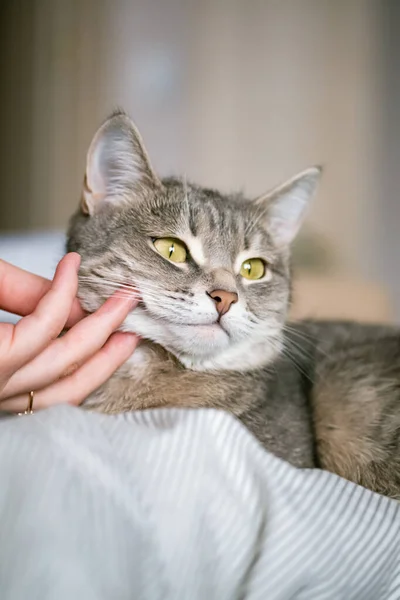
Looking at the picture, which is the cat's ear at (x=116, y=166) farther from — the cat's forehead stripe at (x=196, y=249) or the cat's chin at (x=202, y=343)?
the cat's chin at (x=202, y=343)

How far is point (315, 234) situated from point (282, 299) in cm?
126

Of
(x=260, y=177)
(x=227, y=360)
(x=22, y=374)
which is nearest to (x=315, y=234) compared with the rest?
(x=260, y=177)

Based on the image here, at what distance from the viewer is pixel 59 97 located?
8.31 feet

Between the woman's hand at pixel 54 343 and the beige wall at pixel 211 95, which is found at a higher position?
the beige wall at pixel 211 95

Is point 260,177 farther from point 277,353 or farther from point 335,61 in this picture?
point 277,353

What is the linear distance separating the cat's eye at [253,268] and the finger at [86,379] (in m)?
0.29

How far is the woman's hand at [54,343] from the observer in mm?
702

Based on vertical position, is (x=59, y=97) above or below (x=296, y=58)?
below

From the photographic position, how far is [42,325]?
0.72m

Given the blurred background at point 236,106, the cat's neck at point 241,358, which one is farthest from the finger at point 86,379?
the blurred background at point 236,106

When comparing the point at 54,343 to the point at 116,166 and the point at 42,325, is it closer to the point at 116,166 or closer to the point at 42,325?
the point at 42,325

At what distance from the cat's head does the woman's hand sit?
6 cm

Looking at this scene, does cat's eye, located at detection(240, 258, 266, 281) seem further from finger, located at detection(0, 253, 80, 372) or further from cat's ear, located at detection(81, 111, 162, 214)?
finger, located at detection(0, 253, 80, 372)

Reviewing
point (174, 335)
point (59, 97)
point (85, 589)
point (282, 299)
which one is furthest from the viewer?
point (59, 97)
